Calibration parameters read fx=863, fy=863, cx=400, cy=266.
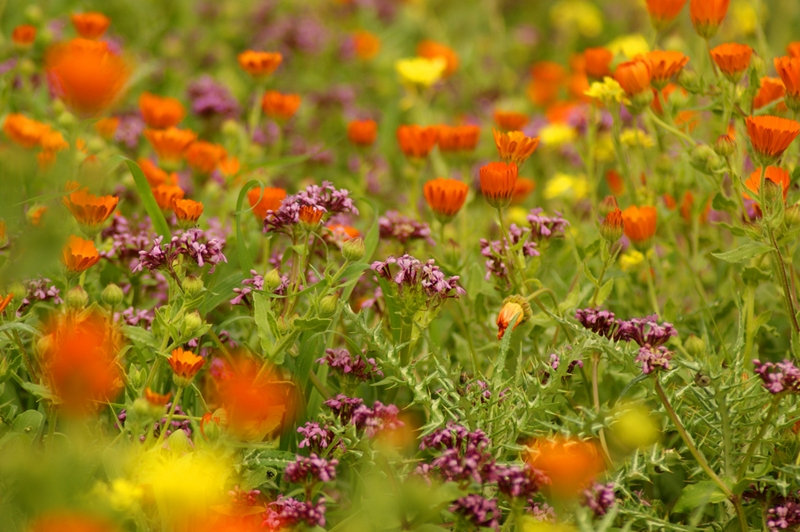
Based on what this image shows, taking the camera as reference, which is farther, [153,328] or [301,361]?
[301,361]

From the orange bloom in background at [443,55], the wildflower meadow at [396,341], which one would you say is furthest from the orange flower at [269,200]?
the orange bloom in background at [443,55]

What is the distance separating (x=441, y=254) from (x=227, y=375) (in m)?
0.55

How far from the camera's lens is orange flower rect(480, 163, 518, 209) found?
1.56m

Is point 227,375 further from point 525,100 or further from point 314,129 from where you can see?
point 525,100

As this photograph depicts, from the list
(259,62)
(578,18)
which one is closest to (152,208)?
(259,62)

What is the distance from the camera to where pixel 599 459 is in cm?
147

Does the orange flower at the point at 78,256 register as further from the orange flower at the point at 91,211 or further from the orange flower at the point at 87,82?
the orange flower at the point at 87,82

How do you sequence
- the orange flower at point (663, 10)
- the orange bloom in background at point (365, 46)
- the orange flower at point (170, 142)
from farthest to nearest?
the orange bloom in background at point (365, 46) → the orange flower at point (170, 142) → the orange flower at point (663, 10)

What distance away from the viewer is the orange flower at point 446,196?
1.75m

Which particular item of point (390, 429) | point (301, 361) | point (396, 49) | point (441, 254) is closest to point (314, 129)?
point (396, 49)

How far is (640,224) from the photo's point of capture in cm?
177

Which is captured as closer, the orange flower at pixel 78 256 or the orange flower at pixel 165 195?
the orange flower at pixel 78 256

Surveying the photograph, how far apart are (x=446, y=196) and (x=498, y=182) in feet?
0.67

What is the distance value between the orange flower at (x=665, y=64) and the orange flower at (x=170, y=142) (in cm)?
111
